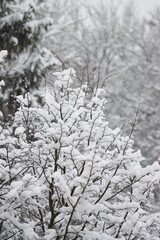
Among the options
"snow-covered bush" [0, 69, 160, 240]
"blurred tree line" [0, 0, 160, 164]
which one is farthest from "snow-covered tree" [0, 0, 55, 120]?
"snow-covered bush" [0, 69, 160, 240]

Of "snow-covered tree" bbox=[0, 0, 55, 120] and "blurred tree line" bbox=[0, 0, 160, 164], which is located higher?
"blurred tree line" bbox=[0, 0, 160, 164]

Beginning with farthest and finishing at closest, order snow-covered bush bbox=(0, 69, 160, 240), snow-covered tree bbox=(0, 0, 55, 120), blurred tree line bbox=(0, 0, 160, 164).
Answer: blurred tree line bbox=(0, 0, 160, 164)
snow-covered tree bbox=(0, 0, 55, 120)
snow-covered bush bbox=(0, 69, 160, 240)

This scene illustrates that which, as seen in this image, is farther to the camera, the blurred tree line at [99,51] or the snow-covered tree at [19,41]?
the blurred tree line at [99,51]

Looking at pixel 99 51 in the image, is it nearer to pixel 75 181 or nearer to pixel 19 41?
pixel 19 41

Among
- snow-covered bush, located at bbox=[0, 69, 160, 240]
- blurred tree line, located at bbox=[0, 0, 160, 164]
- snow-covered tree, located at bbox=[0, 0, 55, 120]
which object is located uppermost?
blurred tree line, located at bbox=[0, 0, 160, 164]

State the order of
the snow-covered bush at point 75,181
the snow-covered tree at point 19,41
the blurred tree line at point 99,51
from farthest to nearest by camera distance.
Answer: the blurred tree line at point 99,51, the snow-covered tree at point 19,41, the snow-covered bush at point 75,181

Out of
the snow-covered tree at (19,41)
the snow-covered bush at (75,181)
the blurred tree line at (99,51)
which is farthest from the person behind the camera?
the blurred tree line at (99,51)

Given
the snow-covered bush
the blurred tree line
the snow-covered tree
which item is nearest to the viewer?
the snow-covered bush

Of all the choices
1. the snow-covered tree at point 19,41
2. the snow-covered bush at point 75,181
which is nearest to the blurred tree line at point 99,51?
the snow-covered tree at point 19,41

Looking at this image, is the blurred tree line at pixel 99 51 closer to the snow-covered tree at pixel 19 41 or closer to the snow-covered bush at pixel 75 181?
the snow-covered tree at pixel 19 41

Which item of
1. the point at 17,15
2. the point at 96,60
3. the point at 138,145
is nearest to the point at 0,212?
the point at 17,15

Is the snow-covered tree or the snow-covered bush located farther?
the snow-covered tree

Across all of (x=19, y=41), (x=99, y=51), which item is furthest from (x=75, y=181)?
(x=99, y=51)

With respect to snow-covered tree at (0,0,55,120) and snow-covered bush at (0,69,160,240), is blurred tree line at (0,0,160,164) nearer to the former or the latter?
snow-covered tree at (0,0,55,120)
